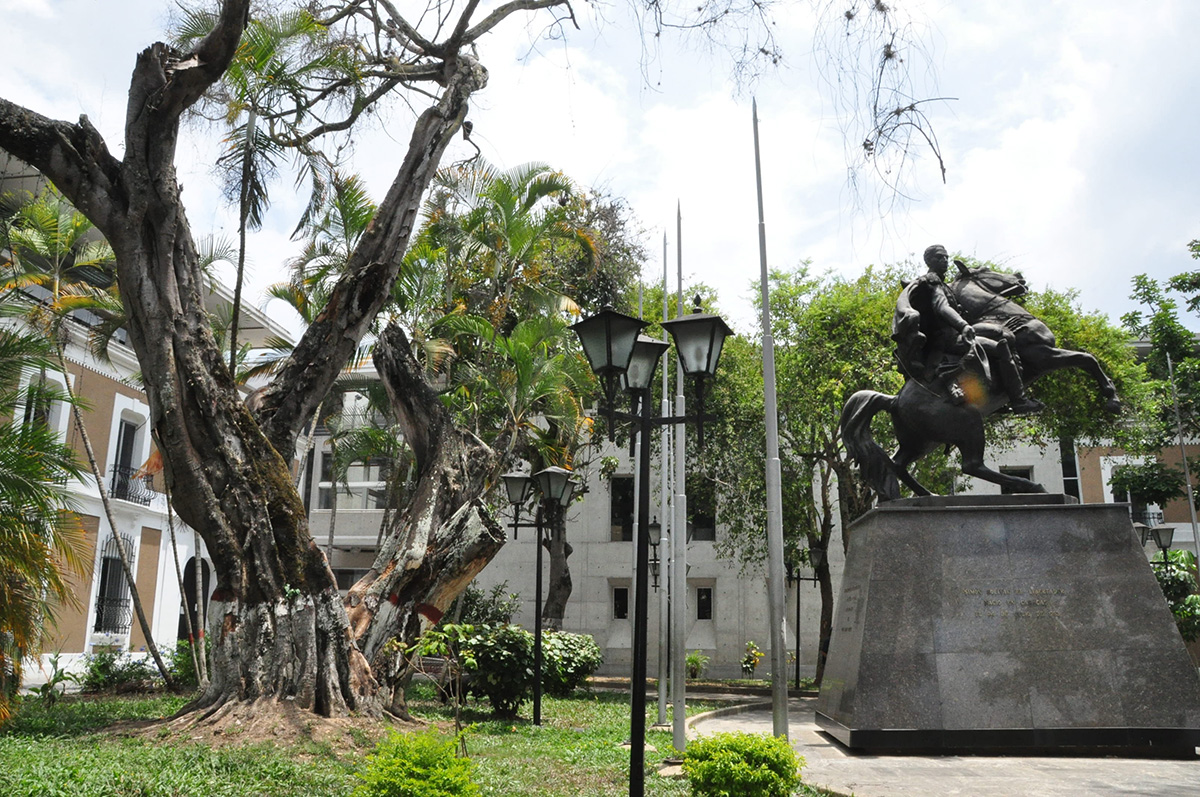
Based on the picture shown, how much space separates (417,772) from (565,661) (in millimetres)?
10864

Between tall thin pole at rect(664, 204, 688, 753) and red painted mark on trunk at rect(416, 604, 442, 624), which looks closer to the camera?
tall thin pole at rect(664, 204, 688, 753)

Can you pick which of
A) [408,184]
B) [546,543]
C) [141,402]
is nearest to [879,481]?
[408,184]

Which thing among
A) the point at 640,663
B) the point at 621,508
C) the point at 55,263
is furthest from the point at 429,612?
the point at 621,508

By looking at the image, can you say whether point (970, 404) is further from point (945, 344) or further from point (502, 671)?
point (502, 671)

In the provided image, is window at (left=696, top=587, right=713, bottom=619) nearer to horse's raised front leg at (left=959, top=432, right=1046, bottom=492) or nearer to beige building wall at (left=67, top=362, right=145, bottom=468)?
beige building wall at (left=67, top=362, right=145, bottom=468)

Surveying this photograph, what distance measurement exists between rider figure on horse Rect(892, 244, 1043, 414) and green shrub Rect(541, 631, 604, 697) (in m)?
7.44

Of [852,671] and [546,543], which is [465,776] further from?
[546,543]

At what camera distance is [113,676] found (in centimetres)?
1608

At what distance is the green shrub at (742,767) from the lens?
590cm

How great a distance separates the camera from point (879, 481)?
419 inches

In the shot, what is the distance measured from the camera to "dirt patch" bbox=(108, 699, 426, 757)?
8609 mm

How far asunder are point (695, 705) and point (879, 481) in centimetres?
791

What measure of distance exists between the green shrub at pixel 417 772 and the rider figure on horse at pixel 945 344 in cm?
676

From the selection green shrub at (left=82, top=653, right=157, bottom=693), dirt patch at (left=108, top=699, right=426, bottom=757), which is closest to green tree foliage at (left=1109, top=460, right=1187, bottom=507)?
dirt patch at (left=108, top=699, right=426, bottom=757)
